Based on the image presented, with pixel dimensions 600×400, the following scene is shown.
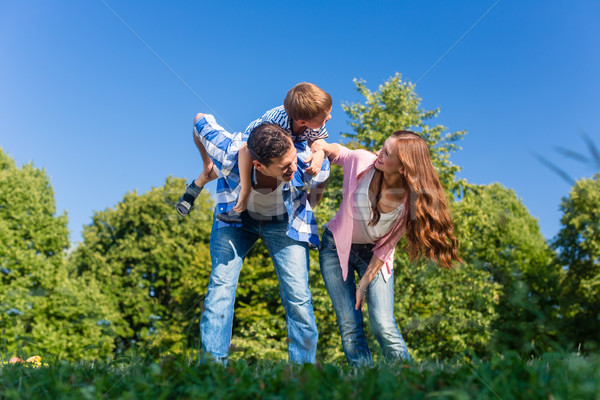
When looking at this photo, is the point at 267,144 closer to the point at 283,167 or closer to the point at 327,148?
the point at 283,167

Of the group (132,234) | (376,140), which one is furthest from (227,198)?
(132,234)

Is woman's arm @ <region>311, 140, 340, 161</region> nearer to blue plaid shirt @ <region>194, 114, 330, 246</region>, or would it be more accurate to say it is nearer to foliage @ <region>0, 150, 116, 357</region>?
blue plaid shirt @ <region>194, 114, 330, 246</region>

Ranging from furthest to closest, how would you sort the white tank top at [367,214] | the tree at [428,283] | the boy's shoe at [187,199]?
1. the tree at [428,283]
2. the boy's shoe at [187,199]
3. the white tank top at [367,214]

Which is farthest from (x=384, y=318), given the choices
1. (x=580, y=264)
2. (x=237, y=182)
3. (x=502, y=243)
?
(x=502, y=243)

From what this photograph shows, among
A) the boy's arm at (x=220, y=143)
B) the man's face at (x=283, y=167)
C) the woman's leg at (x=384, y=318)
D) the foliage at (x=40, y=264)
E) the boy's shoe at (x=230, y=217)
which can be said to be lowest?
the woman's leg at (x=384, y=318)

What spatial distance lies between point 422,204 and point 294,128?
1320 mm

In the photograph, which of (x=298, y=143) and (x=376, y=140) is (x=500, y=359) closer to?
(x=298, y=143)

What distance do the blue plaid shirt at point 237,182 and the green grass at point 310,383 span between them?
5.61ft

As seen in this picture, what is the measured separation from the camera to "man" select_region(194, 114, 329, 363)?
132 inches

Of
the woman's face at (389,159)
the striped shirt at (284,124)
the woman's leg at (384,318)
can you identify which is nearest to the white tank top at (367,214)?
the woman's face at (389,159)

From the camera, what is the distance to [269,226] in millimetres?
3732

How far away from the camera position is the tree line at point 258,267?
48.6 feet

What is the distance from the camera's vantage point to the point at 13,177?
19109mm

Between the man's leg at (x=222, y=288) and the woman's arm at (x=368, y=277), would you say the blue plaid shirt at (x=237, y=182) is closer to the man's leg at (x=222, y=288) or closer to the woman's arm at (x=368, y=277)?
the man's leg at (x=222, y=288)
